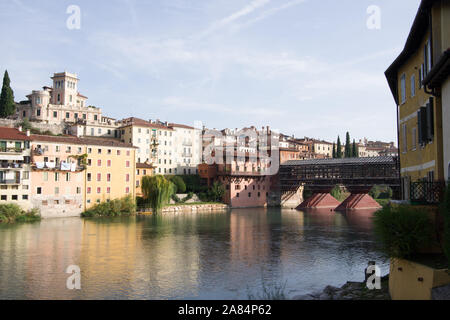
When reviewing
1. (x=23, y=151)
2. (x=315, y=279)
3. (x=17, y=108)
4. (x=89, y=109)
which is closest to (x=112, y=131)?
(x=89, y=109)

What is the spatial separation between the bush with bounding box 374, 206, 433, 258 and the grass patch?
3962 cm

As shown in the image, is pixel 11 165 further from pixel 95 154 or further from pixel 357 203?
pixel 357 203

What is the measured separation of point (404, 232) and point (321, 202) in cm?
6037

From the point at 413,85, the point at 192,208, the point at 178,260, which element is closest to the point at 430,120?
the point at 413,85

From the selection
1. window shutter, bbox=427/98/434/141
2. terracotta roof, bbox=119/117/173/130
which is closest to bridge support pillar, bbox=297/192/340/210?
terracotta roof, bbox=119/117/173/130

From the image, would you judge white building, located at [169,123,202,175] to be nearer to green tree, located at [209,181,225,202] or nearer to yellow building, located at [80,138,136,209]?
green tree, located at [209,181,225,202]

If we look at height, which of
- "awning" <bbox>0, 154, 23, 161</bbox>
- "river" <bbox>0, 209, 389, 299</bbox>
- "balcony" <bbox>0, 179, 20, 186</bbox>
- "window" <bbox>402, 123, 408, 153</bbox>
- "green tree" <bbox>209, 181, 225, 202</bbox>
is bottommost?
"river" <bbox>0, 209, 389, 299</bbox>

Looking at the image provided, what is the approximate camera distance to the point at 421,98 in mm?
13758

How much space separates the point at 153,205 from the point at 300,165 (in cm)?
2989

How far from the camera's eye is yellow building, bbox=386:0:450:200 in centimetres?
1114

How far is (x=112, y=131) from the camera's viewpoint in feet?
237

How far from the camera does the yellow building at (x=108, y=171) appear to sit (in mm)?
49688

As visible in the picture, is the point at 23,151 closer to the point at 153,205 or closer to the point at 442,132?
the point at 153,205

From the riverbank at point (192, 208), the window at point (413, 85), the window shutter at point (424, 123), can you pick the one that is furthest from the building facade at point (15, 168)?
the window shutter at point (424, 123)
